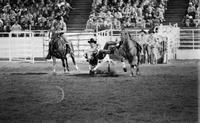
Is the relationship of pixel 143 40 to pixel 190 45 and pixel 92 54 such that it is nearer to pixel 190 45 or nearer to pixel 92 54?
pixel 190 45

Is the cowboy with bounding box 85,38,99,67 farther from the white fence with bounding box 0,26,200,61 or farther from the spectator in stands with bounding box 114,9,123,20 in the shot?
the spectator in stands with bounding box 114,9,123,20

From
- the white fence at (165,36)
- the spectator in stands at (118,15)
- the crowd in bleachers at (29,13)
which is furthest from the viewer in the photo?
the crowd in bleachers at (29,13)

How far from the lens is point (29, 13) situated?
2845 centimetres

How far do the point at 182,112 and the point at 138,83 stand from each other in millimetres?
4880

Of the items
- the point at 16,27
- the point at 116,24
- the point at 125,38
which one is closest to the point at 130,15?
the point at 116,24

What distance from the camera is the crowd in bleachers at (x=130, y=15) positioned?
26125 mm

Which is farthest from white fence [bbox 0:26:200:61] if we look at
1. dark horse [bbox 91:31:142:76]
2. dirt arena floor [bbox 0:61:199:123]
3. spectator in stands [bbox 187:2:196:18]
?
dark horse [bbox 91:31:142:76]

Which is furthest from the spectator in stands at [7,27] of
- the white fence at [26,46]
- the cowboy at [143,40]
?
the cowboy at [143,40]

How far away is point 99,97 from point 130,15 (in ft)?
47.6

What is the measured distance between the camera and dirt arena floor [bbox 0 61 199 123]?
9.83 metres

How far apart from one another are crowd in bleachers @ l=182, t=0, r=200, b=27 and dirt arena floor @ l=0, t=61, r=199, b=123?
24.1ft

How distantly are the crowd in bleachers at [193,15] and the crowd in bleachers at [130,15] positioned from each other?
132 cm

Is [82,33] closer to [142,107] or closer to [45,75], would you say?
[45,75]

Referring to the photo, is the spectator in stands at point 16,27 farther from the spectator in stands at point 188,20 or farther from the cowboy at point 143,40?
the spectator in stands at point 188,20
